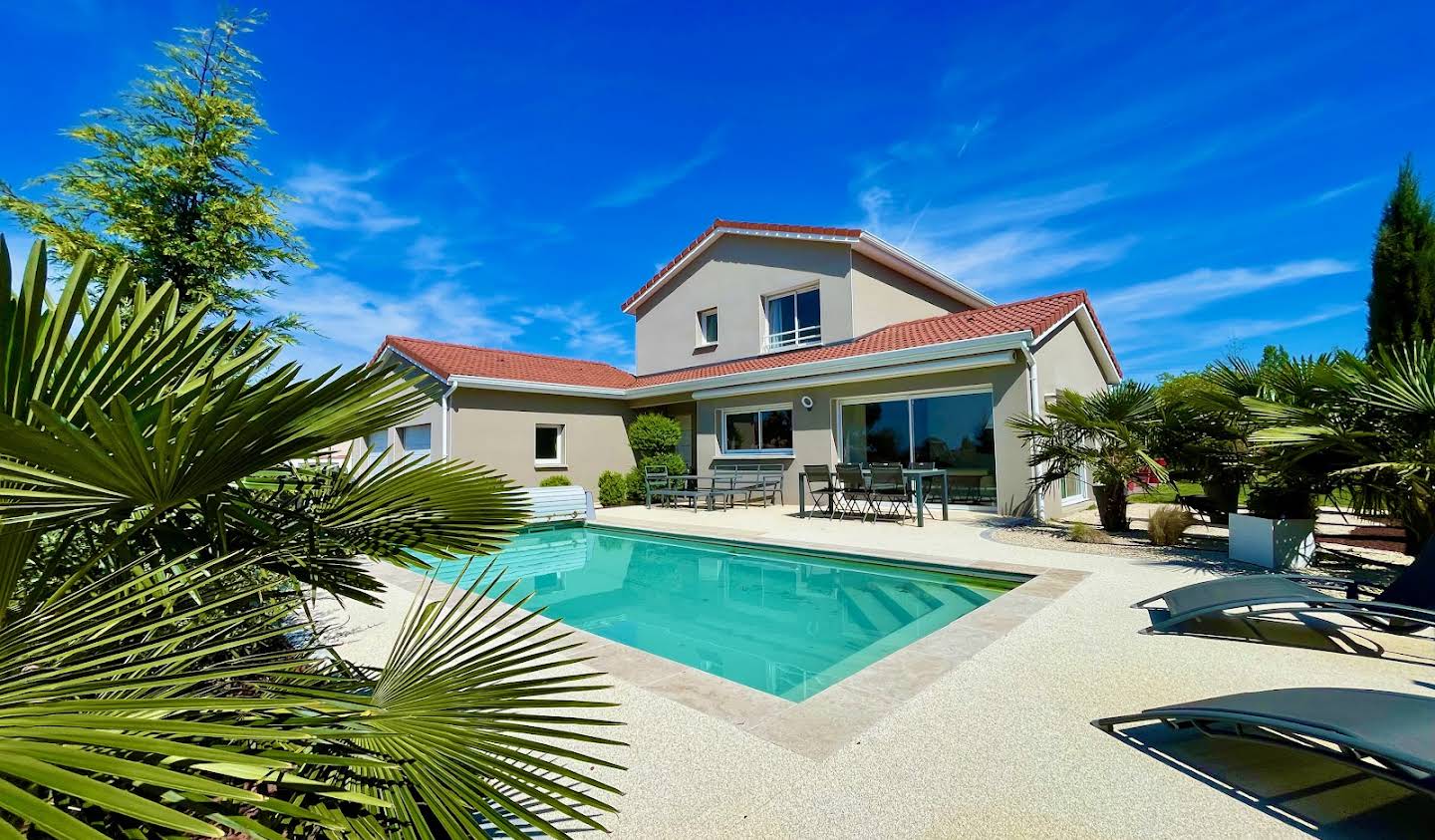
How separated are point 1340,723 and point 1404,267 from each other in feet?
64.1

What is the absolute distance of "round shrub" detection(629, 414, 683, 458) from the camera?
60.0ft

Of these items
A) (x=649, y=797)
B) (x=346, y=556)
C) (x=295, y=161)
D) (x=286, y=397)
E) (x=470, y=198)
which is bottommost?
(x=649, y=797)

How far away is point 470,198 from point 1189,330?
4740 centimetres

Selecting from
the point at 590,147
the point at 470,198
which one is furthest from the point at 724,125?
the point at 470,198

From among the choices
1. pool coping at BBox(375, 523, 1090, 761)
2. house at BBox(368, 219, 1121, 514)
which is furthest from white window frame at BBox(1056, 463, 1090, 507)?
pool coping at BBox(375, 523, 1090, 761)

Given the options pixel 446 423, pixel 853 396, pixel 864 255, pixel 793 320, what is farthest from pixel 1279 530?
pixel 446 423

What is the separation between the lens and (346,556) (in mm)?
2514

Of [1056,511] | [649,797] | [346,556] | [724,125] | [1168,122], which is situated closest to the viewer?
[346,556]

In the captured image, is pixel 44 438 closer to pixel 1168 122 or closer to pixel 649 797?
pixel 649 797

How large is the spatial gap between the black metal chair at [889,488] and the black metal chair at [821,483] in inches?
35.6

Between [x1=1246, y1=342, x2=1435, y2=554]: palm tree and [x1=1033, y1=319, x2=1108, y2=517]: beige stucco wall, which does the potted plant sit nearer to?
[x1=1246, y1=342, x2=1435, y2=554]: palm tree

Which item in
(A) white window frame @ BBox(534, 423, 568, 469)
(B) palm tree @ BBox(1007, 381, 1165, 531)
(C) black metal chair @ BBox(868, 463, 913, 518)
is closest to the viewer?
(B) palm tree @ BBox(1007, 381, 1165, 531)

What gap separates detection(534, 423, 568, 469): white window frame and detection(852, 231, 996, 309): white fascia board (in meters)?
10.2

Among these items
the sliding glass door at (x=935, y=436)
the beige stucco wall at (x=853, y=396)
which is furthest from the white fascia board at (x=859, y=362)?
the sliding glass door at (x=935, y=436)
